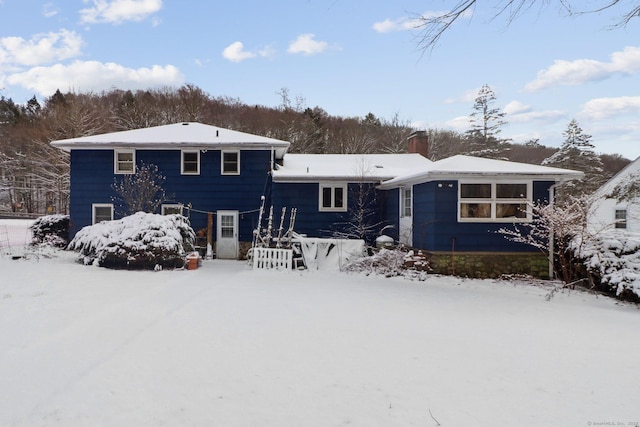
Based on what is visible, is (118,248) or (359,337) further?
(118,248)

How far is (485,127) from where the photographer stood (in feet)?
126

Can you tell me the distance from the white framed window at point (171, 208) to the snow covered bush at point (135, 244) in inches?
119

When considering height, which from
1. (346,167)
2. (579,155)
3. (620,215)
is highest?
(579,155)

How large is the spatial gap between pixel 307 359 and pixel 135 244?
8231 mm

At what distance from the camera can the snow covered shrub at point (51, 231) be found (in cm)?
1417

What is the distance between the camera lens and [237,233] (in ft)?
46.9

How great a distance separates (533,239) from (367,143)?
2660 cm

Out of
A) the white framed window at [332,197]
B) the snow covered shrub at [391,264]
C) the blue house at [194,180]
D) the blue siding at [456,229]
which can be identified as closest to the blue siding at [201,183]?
the blue house at [194,180]

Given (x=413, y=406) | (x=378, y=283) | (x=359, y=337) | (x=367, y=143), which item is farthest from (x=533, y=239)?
(x=367, y=143)

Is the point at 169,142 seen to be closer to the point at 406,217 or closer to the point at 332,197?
the point at 332,197

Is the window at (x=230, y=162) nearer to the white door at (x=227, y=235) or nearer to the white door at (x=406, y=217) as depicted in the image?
the white door at (x=227, y=235)

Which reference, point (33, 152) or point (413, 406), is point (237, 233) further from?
point (33, 152)

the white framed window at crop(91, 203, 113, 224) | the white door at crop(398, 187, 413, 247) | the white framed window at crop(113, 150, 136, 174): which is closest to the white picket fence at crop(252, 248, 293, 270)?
the white door at crop(398, 187, 413, 247)

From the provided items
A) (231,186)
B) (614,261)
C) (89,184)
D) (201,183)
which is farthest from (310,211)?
(614,261)
